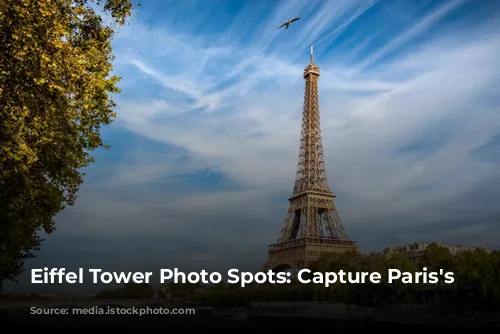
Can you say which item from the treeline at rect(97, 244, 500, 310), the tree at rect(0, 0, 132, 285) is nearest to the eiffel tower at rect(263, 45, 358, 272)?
the treeline at rect(97, 244, 500, 310)

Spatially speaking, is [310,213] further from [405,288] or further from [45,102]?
[45,102]

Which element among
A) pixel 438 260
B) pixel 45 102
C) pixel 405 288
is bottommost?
pixel 405 288

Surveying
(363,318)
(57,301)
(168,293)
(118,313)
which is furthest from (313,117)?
(118,313)

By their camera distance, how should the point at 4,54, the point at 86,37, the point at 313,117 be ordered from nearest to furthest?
the point at 4,54 → the point at 86,37 → the point at 313,117

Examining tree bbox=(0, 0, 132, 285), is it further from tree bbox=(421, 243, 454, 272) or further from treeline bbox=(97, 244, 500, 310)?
tree bbox=(421, 243, 454, 272)

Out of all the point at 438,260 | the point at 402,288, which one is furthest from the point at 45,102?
the point at 438,260

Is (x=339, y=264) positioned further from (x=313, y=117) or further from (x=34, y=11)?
(x=34, y=11)
